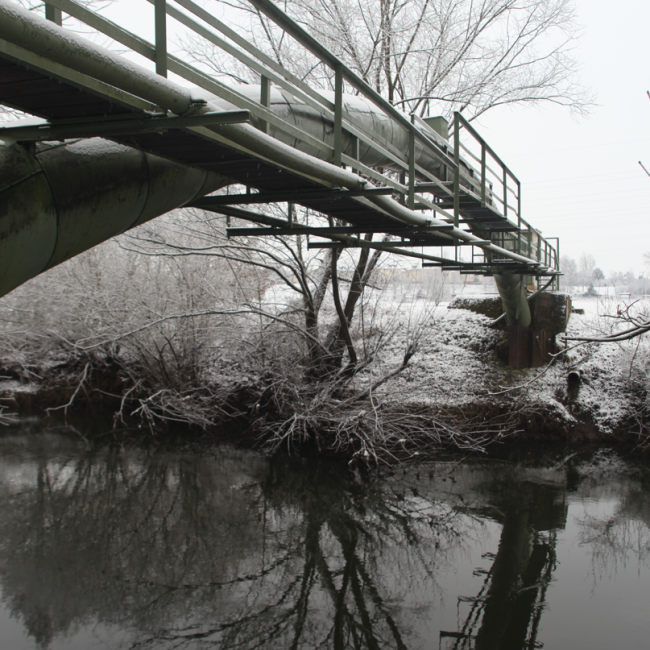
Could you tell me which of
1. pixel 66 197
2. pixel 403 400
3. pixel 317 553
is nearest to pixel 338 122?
pixel 66 197

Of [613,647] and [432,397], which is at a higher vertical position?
[432,397]

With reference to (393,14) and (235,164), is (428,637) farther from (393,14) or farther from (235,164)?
(393,14)

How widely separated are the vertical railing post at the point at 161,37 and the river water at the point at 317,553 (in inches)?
208

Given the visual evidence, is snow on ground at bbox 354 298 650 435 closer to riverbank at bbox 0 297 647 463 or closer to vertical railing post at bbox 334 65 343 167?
riverbank at bbox 0 297 647 463

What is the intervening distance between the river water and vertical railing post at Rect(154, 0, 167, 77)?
529cm

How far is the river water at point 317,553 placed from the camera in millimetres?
5914

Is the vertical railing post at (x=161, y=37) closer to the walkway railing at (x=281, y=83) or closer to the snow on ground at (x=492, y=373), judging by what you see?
the walkway railing at (x=281, y=83)

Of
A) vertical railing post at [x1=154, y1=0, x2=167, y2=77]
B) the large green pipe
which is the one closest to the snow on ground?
the large green pipe

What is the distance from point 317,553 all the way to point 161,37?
664 centimetres

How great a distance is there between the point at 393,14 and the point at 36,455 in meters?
12.9

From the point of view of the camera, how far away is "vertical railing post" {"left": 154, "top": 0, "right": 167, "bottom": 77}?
285cm

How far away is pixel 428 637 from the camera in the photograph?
232 inches

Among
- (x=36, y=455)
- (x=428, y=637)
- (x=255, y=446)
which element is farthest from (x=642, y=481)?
(x=36, y=455)

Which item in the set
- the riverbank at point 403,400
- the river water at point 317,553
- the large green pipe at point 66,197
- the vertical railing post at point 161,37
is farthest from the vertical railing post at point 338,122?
the riverbank at point 403,400
